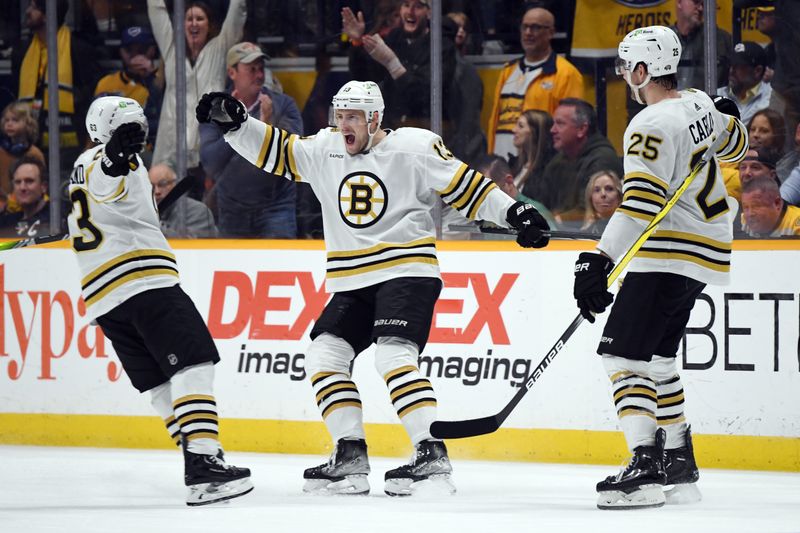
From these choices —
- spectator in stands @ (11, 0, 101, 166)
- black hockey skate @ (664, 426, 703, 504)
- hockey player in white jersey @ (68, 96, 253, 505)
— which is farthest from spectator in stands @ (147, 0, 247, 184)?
black hockey skate @ (664, 426, 703, 504)

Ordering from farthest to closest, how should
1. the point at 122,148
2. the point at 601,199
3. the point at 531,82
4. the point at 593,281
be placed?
1. the point at 531,82
2. the point at 601,199
3. the point at 122,148
4. the point at 593,281

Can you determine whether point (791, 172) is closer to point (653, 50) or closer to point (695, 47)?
point (695, 47)

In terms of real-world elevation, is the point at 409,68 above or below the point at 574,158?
above

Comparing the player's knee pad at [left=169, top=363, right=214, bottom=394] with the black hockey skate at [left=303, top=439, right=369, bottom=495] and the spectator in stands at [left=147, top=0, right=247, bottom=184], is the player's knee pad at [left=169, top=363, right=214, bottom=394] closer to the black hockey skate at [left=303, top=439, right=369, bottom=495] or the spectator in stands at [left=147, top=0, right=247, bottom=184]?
the black hockey skate at [left=303, top=439, right=369, bottom=495]

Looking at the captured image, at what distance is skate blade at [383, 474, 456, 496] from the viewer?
4.49 m

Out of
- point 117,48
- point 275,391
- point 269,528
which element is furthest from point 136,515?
point 117,48

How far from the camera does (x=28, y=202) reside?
6.32 m

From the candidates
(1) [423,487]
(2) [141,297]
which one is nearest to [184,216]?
(2) [141,297]

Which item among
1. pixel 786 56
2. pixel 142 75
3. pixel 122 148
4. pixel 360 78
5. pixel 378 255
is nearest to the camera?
pixel 122 148

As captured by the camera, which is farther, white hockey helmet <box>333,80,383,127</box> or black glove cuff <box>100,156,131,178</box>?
white hockey helmet <box>333,80,383,127</box>

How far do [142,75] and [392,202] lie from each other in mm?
1975

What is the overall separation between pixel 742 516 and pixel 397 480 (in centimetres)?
105

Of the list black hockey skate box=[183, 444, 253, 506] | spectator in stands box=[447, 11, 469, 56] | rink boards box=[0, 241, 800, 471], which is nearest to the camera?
black hockey skate box=[183, 444, 253, 506]

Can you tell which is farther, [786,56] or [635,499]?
[786,56]
